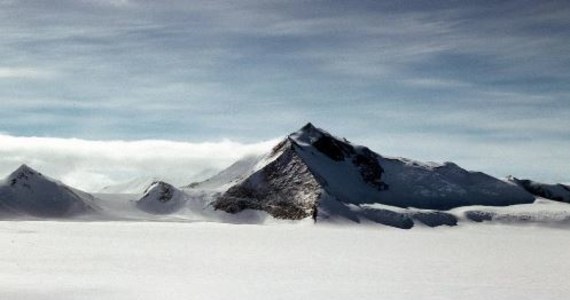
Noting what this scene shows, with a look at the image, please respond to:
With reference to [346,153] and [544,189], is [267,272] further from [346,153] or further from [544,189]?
[544,189]

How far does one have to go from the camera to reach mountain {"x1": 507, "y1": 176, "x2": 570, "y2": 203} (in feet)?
571

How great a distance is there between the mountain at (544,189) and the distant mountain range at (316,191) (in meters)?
0.32

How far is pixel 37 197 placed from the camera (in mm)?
143250

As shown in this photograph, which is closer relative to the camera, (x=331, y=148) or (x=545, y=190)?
(x=331, y=148)

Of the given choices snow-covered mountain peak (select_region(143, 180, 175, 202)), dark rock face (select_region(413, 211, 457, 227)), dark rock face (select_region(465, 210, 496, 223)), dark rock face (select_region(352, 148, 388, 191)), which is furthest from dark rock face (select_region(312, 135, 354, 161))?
snow-covered mountain peak (select_region(143, 180, 175, 202))

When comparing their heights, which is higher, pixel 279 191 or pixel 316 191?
pixel 279 191

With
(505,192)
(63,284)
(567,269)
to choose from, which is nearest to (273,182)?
(505,192)

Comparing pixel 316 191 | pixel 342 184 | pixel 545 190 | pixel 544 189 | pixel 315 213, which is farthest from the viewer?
pixel 544 189

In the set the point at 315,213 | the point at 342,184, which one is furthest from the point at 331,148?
the point at 315,213

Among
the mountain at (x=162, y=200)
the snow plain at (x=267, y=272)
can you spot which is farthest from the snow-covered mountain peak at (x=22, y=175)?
the snow plain at (x=267, y=272)

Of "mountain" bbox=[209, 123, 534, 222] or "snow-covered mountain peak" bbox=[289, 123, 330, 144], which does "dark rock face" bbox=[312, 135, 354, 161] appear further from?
"snow-covered mountain peak" bbox=[289, 123, 330, 144]

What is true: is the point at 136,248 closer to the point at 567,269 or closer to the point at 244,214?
the point at 567,269

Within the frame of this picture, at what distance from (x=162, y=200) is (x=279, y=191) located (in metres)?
27.7

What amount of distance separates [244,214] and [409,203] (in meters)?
38.2
